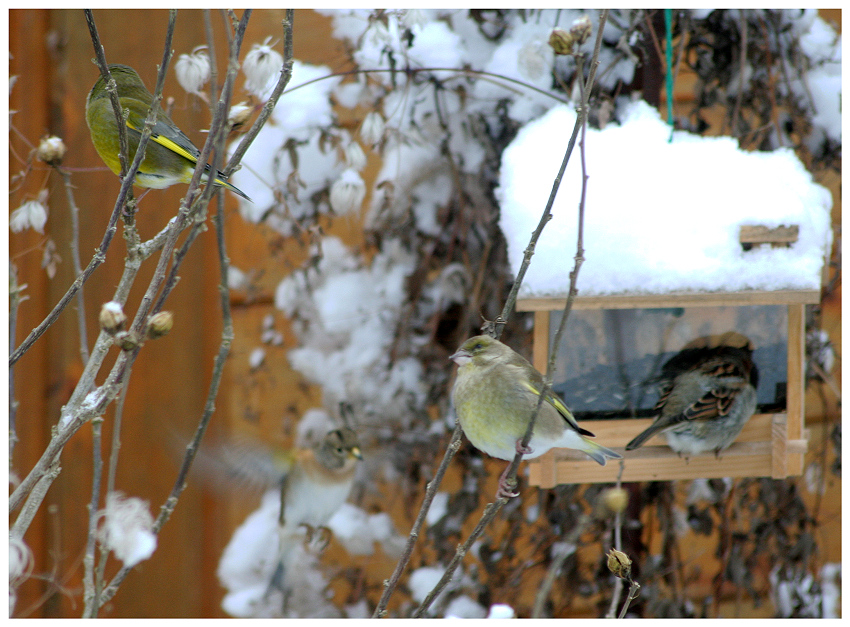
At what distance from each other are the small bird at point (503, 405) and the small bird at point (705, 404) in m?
0.32

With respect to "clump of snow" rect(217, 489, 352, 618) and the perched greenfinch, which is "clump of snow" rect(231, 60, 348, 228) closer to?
the perched greenfinch

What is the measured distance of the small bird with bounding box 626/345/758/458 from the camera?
1829mm

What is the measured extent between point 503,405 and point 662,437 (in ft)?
1.86

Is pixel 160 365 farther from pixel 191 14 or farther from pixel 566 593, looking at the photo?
pixel 566 593

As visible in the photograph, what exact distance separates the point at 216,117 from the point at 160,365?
6.67ft

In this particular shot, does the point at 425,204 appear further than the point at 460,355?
Yes

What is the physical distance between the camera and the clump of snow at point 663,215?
1627mm

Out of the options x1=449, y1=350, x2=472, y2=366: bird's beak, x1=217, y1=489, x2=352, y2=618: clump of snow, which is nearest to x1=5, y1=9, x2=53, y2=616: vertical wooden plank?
x1=217, y1=489, x2=352, y2=618: clump of snow

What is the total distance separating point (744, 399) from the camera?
1.87m

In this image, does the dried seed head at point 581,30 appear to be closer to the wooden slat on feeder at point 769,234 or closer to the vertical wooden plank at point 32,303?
the wooden slat on feeder at point 769,234

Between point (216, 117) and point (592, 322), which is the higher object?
point (216, 117)

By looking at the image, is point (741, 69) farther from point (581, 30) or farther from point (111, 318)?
point (111, 318)

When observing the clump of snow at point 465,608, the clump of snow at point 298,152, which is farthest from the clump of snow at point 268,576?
the clump of snow at point 298,152

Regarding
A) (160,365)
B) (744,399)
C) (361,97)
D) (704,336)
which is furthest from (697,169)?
(160,365)
